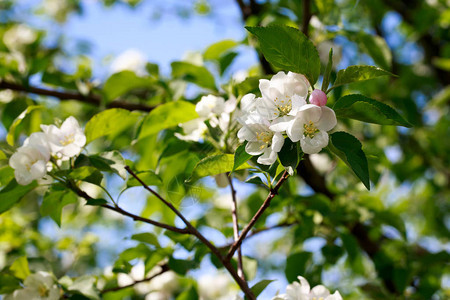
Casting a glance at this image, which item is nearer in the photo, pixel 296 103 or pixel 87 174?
pixel 296 103

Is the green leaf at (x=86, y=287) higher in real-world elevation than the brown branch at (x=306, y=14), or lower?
lower

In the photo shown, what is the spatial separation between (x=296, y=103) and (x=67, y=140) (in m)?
0.57

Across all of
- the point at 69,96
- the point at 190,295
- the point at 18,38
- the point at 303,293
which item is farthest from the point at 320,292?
the point at 18,38

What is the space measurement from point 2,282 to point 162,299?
810 millimetres

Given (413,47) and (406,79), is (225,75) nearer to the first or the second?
(406,79)

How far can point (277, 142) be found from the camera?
0.82m

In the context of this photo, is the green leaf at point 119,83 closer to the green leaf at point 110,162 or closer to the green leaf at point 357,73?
the green leaf at point 110,162

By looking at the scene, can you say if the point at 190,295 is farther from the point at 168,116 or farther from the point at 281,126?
the point at 281,126

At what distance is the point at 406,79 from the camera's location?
2998mm

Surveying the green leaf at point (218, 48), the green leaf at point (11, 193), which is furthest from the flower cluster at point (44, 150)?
the green leaf at point (218, 48)

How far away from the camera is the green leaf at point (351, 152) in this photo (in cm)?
82

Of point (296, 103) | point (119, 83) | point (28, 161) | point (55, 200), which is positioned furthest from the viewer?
point (119, 83)

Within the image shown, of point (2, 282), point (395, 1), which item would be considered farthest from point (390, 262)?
point (395, 1)

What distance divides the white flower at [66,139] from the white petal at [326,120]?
56cm
